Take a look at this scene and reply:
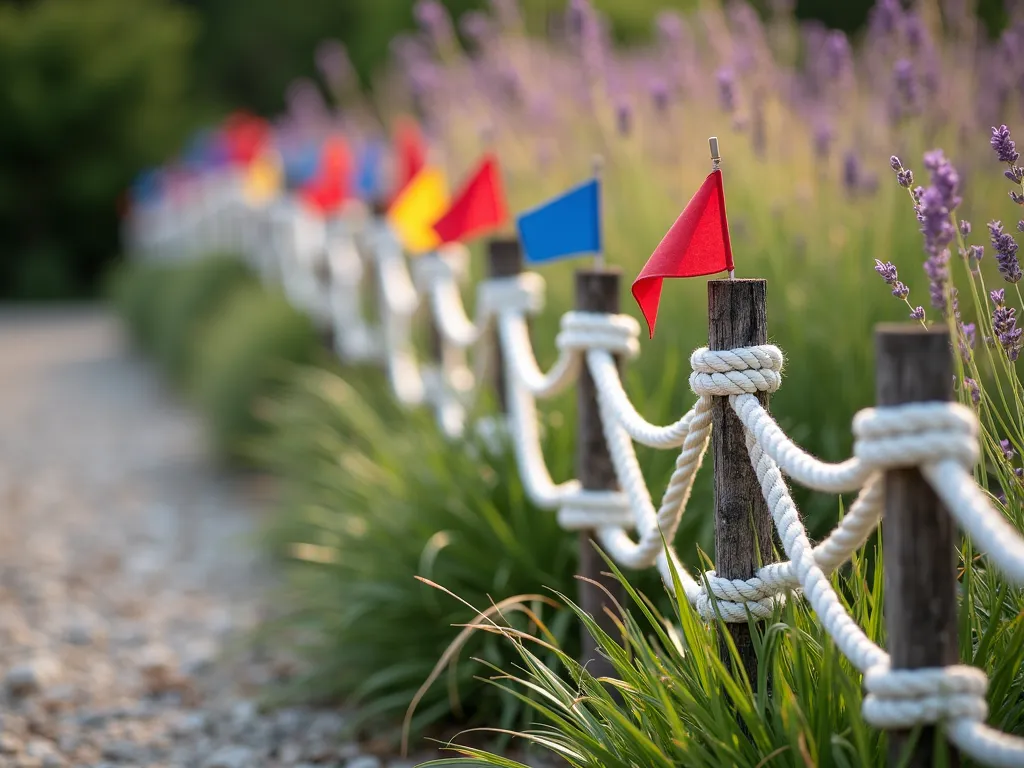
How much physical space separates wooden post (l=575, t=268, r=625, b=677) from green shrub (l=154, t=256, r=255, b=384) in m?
6.16

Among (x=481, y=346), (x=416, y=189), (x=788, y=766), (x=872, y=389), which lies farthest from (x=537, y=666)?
(x=416, y=189)

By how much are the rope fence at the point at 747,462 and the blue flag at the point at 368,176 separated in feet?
5.09

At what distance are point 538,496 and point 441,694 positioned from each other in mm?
520

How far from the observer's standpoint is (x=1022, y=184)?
1607mm

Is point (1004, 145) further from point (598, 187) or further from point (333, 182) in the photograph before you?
point (333, 182)

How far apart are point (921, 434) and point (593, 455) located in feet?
3.93

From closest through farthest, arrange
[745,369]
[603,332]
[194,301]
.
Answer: [745,369], [603,332], [194,301]

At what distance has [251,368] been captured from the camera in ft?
19.0

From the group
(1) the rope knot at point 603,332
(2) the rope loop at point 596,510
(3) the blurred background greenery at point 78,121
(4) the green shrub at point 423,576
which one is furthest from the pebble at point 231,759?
(3) the blurred background greenery at point 78,121

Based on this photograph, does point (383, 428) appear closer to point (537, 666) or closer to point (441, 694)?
point (441, 694)

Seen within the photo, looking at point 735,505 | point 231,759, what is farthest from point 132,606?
point 735,505

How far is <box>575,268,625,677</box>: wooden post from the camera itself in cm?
238

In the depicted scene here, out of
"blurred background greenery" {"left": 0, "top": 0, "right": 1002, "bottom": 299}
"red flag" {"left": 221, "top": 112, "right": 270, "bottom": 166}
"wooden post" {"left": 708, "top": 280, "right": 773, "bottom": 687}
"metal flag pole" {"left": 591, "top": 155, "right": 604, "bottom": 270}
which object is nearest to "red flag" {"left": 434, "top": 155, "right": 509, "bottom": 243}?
"metal flag pole" {"left": 591, "top": 155, "right": 604, "bottom": 270}

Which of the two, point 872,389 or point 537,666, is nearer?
point 537,666
